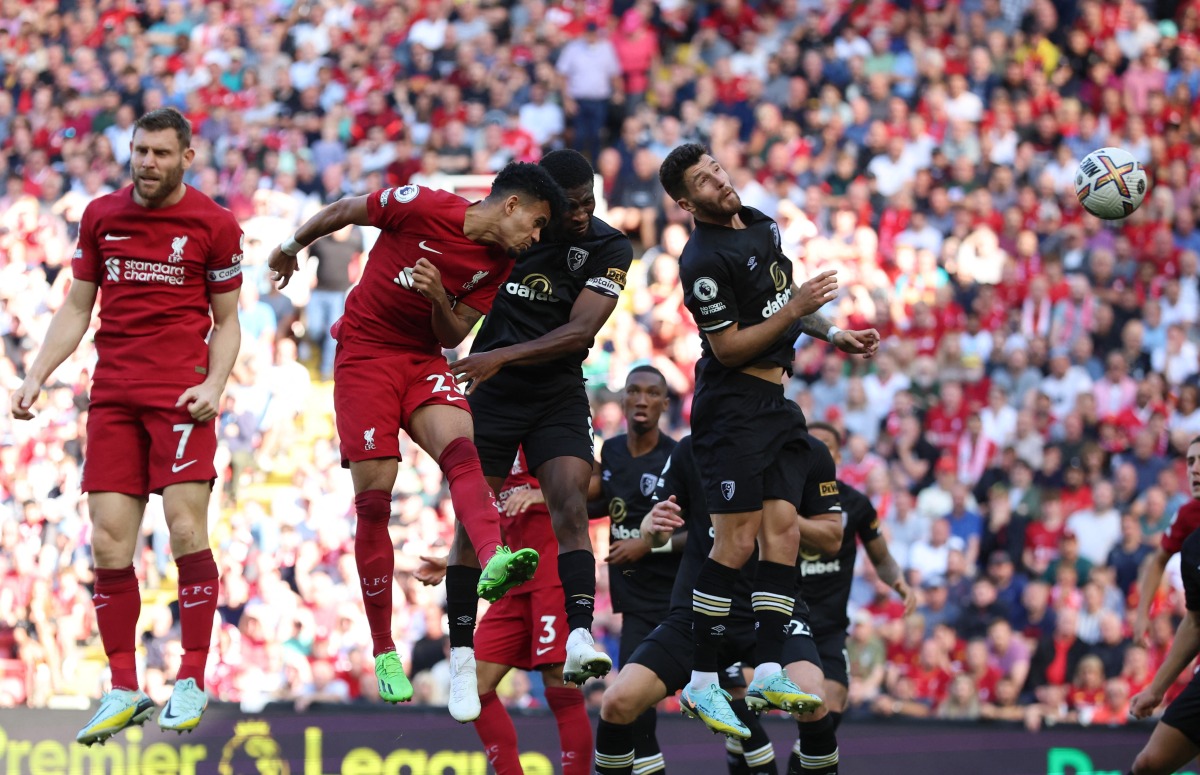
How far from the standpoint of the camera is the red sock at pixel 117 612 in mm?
8680

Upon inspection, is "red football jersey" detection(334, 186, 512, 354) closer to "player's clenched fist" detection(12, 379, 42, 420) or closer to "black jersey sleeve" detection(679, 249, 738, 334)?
"black jersey sleeve" detection(679, 249, 738, 334)

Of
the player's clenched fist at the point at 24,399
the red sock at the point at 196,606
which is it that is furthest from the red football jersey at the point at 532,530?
the player's clenched fist at the point at 24,399

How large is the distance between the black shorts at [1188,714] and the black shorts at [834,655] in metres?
2.55

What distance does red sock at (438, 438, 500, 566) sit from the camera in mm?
8328

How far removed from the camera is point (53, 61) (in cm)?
2178

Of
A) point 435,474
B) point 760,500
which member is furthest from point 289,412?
point 760,500

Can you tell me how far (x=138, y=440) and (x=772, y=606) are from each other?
352 cm

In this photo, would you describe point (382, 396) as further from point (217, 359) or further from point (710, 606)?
point (710, 606)

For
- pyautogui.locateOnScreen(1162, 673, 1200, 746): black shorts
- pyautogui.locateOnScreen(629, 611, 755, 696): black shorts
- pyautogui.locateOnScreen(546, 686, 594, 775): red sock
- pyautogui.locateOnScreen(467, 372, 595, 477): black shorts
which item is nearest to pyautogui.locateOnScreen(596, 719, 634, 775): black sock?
pyautogui.locateOnScreen(546, 686, 594, 775): red sock

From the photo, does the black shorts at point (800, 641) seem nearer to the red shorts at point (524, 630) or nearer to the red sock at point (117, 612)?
the red shorts at point (524, 630)

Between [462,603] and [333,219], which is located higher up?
[333,219]

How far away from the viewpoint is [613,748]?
950cm

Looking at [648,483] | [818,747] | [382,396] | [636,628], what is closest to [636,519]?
[648,483]

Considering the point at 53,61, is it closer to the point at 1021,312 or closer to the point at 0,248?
the point at 0,248
